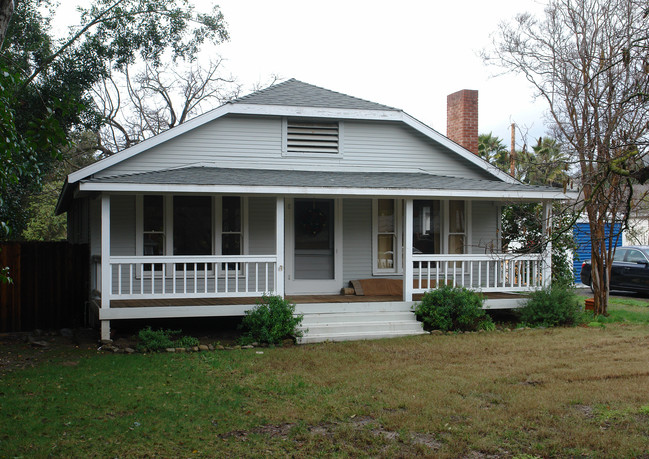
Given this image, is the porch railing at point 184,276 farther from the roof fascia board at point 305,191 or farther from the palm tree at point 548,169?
the palm tree at point 548,169

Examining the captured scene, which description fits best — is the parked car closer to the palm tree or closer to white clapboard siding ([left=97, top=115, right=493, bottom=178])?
the palm tree

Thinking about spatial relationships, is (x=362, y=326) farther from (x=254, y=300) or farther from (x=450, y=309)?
(x=254, y=300)

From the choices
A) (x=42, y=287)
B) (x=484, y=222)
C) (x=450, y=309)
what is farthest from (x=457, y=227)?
(x=42, y=287)

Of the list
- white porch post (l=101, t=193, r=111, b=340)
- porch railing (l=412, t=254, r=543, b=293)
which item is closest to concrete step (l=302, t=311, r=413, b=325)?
porch railing (l=412, t=254, r=543, b=293)

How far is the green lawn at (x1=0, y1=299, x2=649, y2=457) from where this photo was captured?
537 centimetres

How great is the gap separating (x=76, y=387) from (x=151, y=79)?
25366 mm

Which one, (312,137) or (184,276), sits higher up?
(312,137)

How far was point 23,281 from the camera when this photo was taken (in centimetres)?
1229

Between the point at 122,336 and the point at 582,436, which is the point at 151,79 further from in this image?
the point at 582,436

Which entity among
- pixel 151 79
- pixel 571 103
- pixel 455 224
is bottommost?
pixel 455 224

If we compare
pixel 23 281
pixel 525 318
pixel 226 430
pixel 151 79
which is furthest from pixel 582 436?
pixel 151 79

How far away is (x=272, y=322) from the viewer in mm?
10312

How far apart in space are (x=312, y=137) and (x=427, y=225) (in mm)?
3320

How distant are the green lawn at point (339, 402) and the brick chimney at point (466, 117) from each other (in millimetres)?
6764
